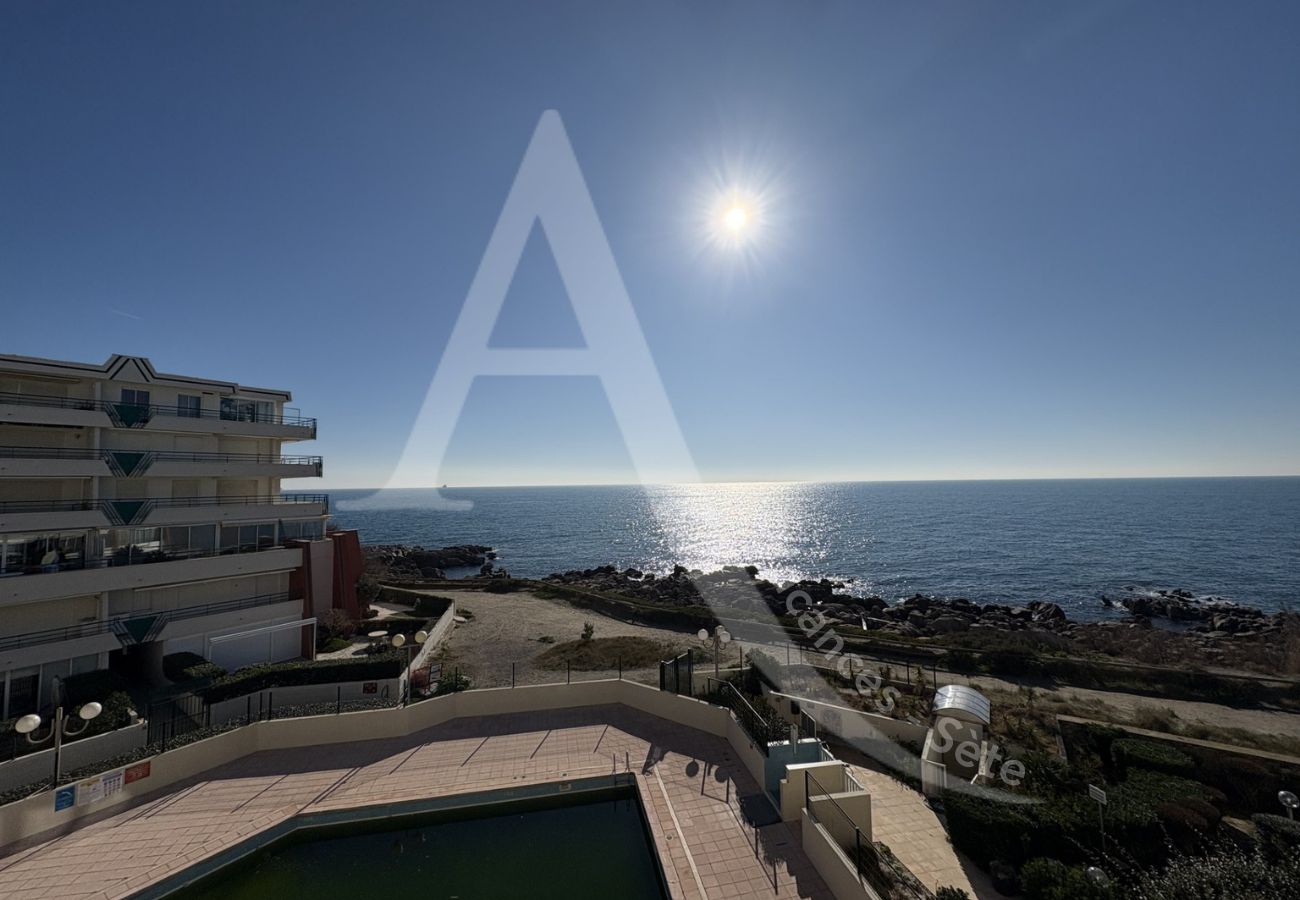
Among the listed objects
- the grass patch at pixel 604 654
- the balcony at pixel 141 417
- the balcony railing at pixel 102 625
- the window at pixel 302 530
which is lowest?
the grass patch at pixel 604 654

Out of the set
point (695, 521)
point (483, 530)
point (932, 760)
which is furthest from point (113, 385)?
point (695, 521)

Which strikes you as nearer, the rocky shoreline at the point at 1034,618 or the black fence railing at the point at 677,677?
the black fence railing at the point at 677,677

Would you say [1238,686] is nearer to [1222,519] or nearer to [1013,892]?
[1013,892]

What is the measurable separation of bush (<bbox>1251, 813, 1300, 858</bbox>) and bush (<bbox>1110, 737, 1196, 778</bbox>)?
4.76ft

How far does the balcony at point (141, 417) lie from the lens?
741 inches

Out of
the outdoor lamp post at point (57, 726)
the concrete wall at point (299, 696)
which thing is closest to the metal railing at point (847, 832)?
the concrete wall at point (299, 696)

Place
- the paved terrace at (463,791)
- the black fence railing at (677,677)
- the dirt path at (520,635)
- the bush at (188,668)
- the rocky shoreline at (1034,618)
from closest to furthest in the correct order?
the paved terrace at (463,791)
the black fence railing at (677,677)
the bush at (188,668)
the dirt path at (520,635)
the rocky shoreline at (1034,618)

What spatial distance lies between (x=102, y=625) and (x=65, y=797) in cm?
923

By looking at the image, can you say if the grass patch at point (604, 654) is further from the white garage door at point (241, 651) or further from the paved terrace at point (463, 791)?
the white garage door at point (241, 651)

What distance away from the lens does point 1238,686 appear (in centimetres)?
2109

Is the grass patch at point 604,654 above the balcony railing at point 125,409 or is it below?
below

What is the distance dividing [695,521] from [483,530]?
52.6 metres

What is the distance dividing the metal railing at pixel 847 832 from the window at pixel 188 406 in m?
26.1

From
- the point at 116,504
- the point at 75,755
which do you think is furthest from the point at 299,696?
the point at 116,504
